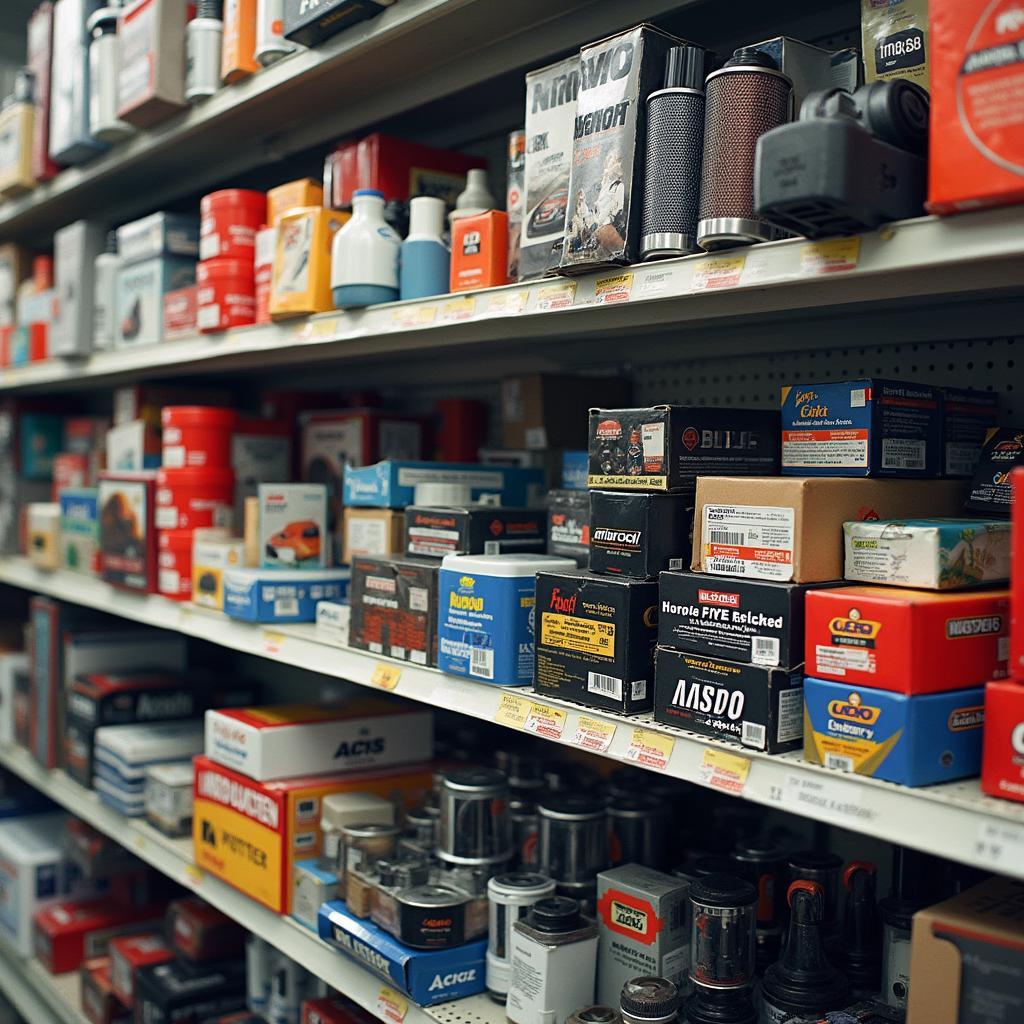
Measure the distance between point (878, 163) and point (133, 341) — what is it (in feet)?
6.38

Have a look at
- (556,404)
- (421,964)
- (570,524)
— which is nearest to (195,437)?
(556,404)

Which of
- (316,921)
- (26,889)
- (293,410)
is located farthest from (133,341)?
(26,889)

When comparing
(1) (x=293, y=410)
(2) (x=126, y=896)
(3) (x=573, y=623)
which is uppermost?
(1) (x=293, y=410)

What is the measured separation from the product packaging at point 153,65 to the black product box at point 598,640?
142cm

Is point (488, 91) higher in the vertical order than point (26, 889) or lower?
higher

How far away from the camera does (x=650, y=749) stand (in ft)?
3.78

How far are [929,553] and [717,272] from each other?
363 mm

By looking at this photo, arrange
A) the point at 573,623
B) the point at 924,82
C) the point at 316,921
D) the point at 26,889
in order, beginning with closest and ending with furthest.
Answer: the point at 924,82, the point at 573,623, the point at 316,921, the point at 26,889

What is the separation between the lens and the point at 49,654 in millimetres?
2939

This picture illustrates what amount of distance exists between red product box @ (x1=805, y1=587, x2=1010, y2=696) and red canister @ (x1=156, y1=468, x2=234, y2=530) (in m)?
1.59

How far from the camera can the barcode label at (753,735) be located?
3.50 feet

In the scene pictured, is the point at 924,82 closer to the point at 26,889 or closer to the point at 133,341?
the point at 133,341

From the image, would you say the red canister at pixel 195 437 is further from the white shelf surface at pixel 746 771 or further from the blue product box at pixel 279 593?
the white shelf surface at pixel 746 771

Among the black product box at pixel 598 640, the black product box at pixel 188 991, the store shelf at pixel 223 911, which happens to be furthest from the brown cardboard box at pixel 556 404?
the black product box at pixel 188 991
